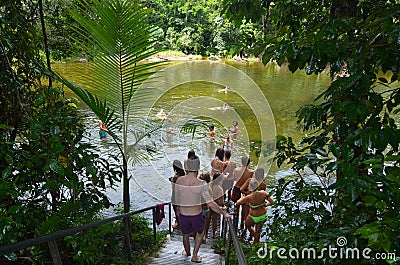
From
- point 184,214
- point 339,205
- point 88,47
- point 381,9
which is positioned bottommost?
point 184,214

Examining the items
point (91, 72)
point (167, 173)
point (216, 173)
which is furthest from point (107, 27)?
point (167, 173)

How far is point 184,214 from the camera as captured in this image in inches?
135

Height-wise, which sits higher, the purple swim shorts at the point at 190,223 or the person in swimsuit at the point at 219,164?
the person in swimsuit at the point at 219,164

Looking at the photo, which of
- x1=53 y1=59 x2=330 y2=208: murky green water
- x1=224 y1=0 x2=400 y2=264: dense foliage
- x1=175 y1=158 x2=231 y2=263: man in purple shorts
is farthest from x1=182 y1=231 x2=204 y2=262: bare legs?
x1=224 y1=0 x2=400 y2=264: dense foliage

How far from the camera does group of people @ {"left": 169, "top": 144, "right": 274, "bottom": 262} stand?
336 centimetres

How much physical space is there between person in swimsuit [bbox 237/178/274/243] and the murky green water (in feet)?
4.12

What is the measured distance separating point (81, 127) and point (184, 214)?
4.77 feet

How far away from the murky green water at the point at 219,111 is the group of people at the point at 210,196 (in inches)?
30.6

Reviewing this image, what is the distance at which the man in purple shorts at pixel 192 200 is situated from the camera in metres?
3.34

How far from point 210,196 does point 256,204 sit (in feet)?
3.34

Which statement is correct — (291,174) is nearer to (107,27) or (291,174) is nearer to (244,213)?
(244,213)

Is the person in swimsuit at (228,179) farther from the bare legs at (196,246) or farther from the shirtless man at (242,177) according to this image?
the bare legs at (196,246)

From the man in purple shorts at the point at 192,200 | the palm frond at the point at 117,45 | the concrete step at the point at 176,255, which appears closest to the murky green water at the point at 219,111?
the palm frond at the point at 117,45

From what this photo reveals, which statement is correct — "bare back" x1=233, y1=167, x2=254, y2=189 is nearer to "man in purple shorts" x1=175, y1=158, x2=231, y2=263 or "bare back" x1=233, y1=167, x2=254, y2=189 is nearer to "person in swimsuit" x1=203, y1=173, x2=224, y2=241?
"person in swimsuit" x1=203, y1=173, x2=224, y2=241
